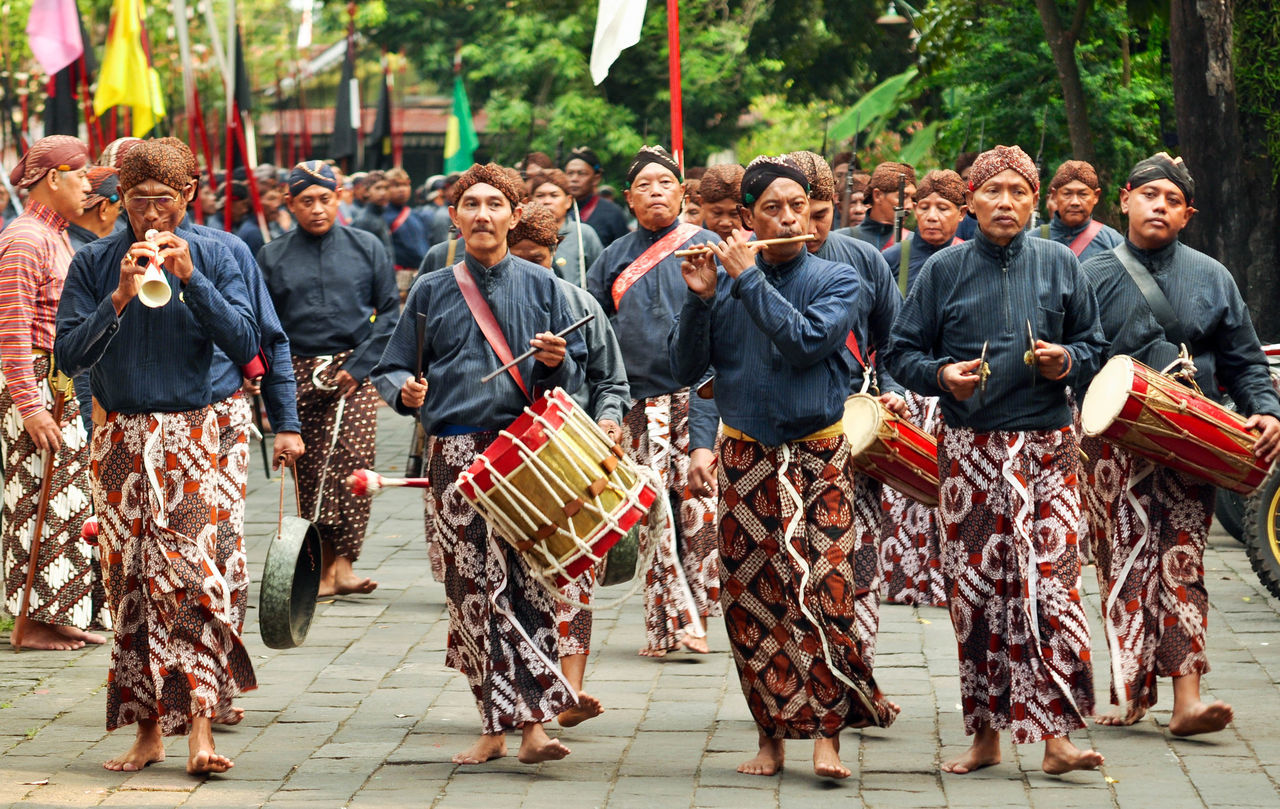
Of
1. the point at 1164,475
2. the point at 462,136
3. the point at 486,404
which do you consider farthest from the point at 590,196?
the point at 462,136

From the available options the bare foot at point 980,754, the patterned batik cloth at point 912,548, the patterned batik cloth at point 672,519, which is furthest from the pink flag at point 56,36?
the bare foot at point 980,754

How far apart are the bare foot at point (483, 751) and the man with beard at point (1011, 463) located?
1514 mm

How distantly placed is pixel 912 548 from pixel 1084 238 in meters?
1.84

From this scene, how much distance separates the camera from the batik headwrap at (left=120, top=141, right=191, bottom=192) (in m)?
6.08

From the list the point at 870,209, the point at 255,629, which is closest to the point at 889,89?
the point at 870,209

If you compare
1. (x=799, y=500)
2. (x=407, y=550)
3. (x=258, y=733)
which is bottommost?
(x=407, y=550)

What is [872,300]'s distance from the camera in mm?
6836

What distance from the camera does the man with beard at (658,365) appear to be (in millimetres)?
8055

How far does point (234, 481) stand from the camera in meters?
6.57

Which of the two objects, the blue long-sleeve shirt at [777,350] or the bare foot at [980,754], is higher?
the blue long-sleeve shirt at [777,350]

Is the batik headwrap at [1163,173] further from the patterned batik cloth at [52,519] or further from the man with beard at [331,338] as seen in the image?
the patterned batik cloth at [52,519]

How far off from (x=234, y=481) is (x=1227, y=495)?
611 cm

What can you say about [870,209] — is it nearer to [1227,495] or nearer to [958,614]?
[1227,495]

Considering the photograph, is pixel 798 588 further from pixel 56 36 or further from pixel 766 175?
pixel 56 36
